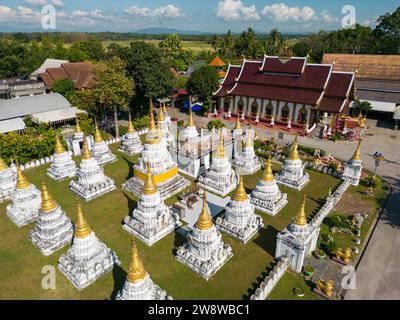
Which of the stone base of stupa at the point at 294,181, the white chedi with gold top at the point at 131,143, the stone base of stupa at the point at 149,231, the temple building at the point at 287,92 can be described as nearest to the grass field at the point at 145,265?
the stone base of stupa at the point at 149,231

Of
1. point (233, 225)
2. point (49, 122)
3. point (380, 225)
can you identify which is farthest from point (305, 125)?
point (49, 122)

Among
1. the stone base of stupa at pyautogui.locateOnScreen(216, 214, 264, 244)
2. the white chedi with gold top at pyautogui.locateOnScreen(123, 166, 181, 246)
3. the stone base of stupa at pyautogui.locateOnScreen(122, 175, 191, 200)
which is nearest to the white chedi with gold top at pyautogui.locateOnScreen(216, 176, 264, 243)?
the stone base of stupa at pyautogui.locateOnScreen(216, 214, 264, 244)

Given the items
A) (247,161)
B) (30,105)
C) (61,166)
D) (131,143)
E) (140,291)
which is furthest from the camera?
(30,105)

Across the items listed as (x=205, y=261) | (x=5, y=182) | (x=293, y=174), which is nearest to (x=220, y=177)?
(x=293, y=174)

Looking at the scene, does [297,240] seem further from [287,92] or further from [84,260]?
[287,92]

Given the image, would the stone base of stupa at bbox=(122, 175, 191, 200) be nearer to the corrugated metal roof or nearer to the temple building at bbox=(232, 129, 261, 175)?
the temple building at bbox=(232, 129, 261, 175)

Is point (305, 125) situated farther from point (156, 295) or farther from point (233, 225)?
point (156, 295)
